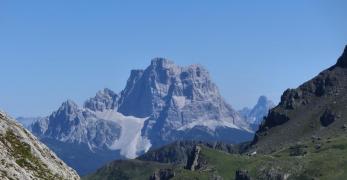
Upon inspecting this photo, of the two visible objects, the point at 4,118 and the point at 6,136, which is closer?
the point at 6,136

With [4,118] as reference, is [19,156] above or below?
below

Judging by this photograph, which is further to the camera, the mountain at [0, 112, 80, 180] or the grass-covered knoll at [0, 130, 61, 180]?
the grass-covered knoll at [0, 130, 61, 180]

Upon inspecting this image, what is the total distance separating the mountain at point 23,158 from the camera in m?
50.4

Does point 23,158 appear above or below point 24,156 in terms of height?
below

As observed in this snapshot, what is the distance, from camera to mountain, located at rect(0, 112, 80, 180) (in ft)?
165

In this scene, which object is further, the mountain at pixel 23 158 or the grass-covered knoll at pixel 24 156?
the grass-covered knoll at pixel 24 156

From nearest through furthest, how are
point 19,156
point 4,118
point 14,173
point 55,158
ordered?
1. point 14,173
2. point 19,156
3. point 4,118
4. point 55,158

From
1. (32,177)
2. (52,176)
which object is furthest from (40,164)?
(32,177)

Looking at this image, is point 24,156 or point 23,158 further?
point 24,156

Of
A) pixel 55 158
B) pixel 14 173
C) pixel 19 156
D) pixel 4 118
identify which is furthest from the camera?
pixel 55 158

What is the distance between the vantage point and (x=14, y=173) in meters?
49.8

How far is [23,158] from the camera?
5444cm

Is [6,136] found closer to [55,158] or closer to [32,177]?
[32,177]

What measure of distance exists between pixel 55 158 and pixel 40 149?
A: 3.31 meters
